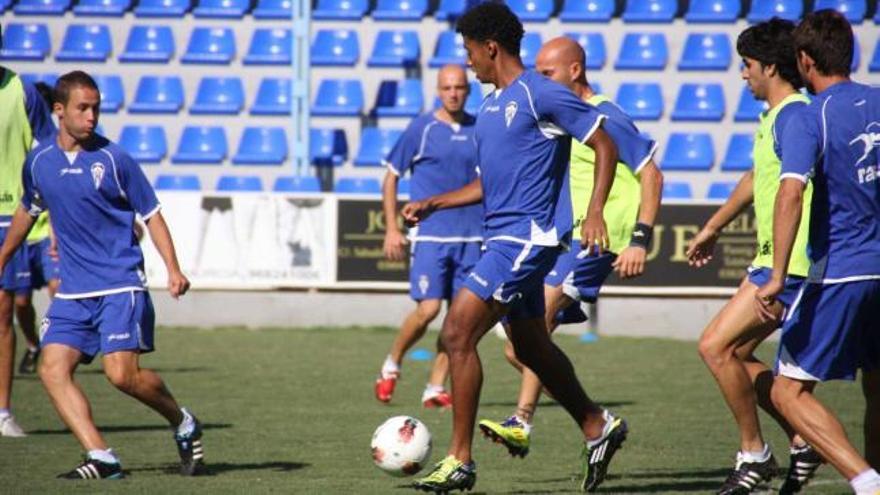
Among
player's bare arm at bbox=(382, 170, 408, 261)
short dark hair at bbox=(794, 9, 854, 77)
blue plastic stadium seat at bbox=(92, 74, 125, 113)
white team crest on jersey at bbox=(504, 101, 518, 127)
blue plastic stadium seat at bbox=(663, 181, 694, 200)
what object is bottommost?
blue plastic stadium seat at bbox=(663, 181, 694, 200)

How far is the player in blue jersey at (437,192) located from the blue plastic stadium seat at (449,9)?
351 inches

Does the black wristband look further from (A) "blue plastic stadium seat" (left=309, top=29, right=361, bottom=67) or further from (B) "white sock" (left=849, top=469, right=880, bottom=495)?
(A) "blue plastic stadium seat" (left=309, top=29, right=361, bottom=67)

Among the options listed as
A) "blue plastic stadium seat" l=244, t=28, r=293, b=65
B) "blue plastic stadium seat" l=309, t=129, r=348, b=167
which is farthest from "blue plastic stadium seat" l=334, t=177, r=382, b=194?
"blue plastic stadium seat" l=244, t=28, r=293, b=65

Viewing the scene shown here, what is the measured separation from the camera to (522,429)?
834cm

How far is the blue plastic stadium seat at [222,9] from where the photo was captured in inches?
882

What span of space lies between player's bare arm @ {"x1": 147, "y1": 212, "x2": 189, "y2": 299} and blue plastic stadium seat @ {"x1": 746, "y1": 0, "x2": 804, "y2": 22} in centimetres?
1392

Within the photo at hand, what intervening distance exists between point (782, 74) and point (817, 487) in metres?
2.17

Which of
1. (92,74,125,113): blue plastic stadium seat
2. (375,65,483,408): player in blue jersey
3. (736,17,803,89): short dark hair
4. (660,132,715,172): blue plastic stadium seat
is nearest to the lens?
(736,17,803,89): short dark hair

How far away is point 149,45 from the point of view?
2248 cm

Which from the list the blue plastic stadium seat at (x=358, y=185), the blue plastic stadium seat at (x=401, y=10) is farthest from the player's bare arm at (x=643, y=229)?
the blue plastic stadium seat at (x=401, y=10)

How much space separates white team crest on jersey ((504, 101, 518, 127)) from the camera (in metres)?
7.87

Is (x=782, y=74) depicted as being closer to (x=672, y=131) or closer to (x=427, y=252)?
(x=427, y=252)

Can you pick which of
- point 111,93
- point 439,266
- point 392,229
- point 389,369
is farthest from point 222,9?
point 389,369

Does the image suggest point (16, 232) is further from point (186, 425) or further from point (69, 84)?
point (186, 425)
